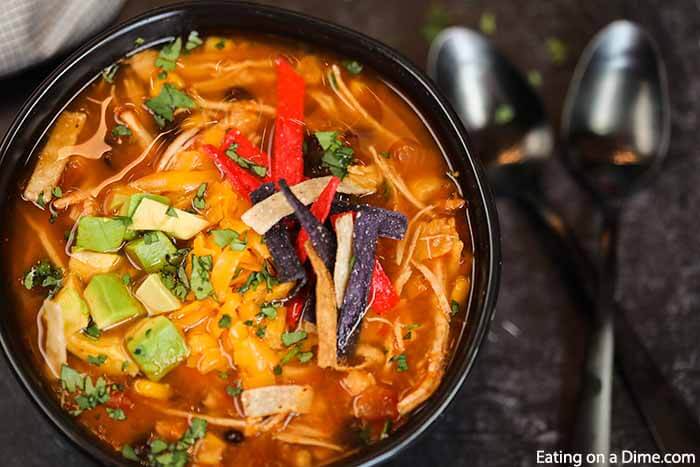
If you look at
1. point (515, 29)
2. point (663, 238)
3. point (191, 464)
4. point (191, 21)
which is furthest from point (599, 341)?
point (191, 21)

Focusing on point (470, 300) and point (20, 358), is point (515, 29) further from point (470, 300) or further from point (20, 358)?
point (20, 358)

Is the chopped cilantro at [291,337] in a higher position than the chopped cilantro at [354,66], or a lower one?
lower

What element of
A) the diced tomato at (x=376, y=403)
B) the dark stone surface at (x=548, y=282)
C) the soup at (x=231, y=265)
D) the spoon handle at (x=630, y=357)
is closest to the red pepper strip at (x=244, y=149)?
the soup at (x=231, y=265)

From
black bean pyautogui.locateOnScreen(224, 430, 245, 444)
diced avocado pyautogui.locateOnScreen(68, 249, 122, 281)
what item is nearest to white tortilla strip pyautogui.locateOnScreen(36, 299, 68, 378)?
diced avocado pyautogui.locateOnScreen(68, 249, 122, 281)

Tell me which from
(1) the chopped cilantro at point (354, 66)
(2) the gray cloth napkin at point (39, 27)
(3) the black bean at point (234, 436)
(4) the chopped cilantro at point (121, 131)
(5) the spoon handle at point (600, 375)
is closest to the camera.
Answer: (3) the black bean at point (234, 436)

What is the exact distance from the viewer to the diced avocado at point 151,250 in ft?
7.63

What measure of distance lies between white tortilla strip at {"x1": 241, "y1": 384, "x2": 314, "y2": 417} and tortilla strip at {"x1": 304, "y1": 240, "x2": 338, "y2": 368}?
12cm

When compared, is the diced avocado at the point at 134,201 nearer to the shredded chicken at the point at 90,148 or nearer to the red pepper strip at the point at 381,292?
the shredded chicken at the point at 90,148

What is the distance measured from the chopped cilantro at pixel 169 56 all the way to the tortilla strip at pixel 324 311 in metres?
0.68

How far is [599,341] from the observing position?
293cm

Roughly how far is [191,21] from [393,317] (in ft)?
3.33

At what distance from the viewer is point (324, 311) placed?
7.38 feet

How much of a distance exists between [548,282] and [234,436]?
4.24 feet

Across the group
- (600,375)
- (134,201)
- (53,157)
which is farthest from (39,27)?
(600,375)
